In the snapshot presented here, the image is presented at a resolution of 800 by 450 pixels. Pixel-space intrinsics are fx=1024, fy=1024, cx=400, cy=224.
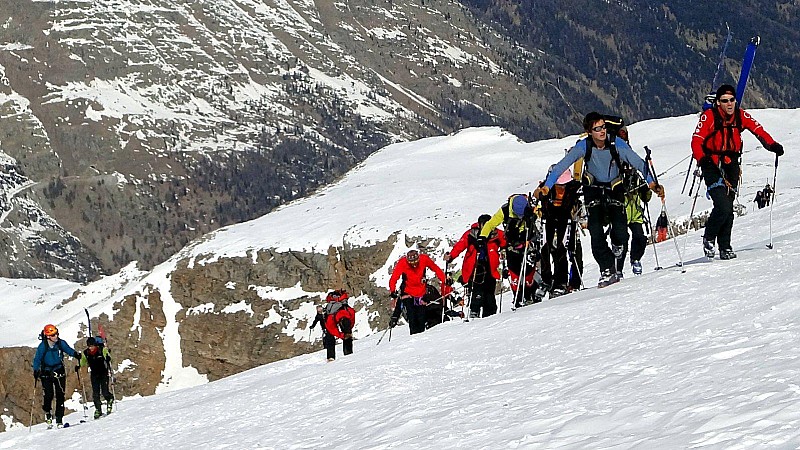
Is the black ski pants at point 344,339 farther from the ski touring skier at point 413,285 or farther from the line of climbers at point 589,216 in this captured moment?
the line of climbers at point 589,216

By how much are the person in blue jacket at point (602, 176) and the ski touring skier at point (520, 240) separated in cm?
198

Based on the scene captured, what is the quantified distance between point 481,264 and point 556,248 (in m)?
1.57

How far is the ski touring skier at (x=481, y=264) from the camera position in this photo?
15.2 m

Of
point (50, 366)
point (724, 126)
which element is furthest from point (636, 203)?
point (50, 366)

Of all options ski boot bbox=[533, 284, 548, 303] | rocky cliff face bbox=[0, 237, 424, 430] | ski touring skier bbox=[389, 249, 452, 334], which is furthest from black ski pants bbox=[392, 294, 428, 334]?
rocky cliff face bbox=[0, 237, 424, 430]

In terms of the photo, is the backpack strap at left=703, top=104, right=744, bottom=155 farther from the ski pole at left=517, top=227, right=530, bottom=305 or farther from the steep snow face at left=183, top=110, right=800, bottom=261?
the steep snow face at left=183, top=110, right=800, bottom=261

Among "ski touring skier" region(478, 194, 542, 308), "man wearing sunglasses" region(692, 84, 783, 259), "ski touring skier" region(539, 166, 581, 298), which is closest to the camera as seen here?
"man wearing sunglasses" region(692, 84, 783, 259)

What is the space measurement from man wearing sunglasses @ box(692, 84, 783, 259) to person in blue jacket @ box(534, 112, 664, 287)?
2.09ft

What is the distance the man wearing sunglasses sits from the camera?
11969 millimetres

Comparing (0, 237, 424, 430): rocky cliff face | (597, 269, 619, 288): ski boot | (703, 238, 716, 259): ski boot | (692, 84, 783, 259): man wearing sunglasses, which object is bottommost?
(0, 237, 424, 430): rocky cliff face

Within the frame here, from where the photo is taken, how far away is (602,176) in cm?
1206

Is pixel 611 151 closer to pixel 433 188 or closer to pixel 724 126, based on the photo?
pixel 724 126

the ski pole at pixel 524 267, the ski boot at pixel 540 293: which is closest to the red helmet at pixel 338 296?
the ski pole at pixel 524 267

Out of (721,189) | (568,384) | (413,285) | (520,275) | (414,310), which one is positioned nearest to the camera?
(568,384)
